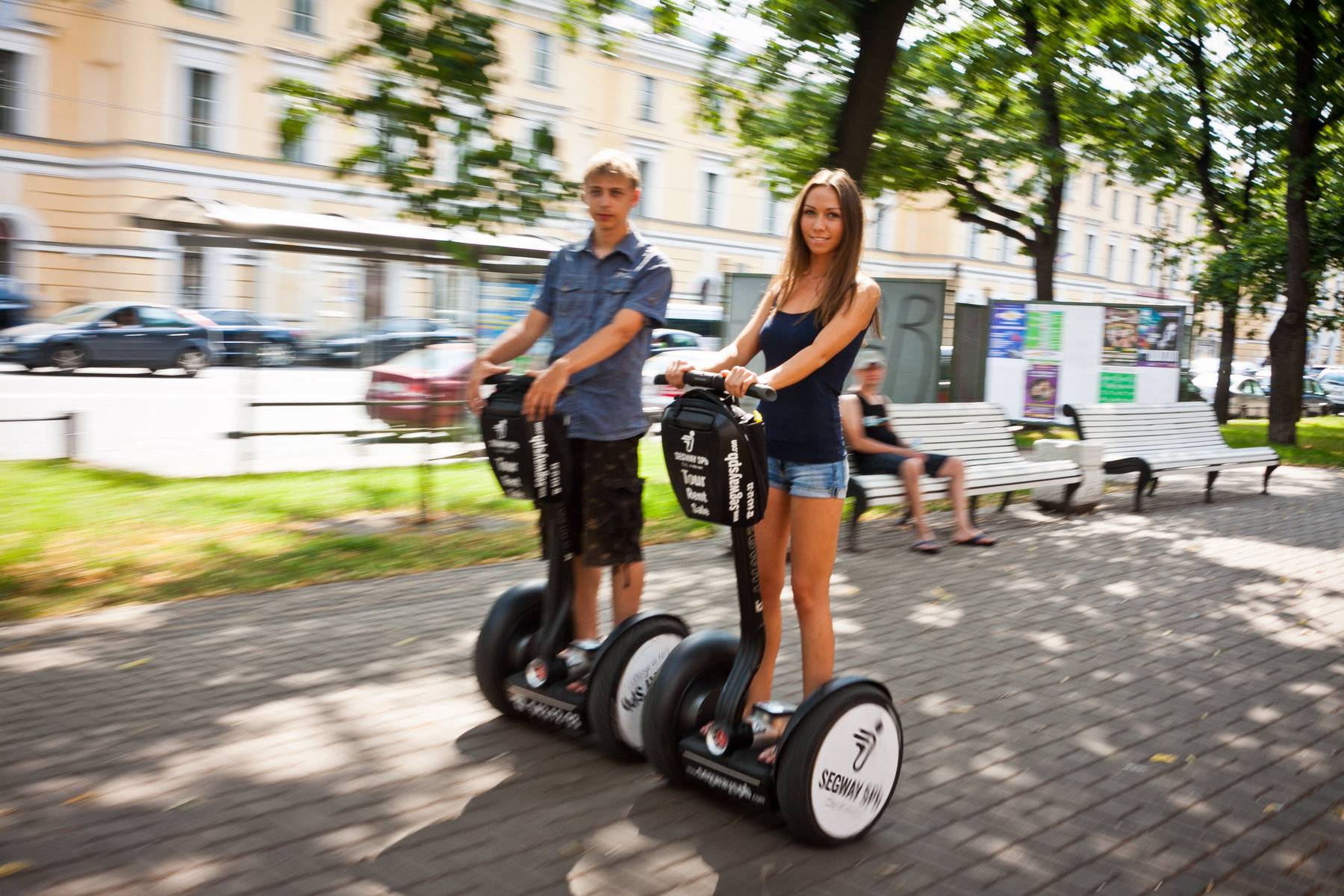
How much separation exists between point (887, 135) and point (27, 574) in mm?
12306

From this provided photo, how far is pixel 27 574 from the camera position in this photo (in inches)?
260

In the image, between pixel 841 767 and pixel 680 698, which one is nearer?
pixel 841 767

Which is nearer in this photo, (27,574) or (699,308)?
(27,574)

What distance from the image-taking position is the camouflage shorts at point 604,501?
167 inches

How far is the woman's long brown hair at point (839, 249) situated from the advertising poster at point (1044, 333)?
13.6 meters

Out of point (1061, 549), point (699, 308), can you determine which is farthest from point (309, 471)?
point (699, 308)

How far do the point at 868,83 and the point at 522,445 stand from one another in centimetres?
640

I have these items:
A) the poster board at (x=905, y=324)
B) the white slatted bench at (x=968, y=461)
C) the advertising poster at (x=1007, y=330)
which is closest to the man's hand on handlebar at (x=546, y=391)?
the white slatted bench at (x=968, y=461)

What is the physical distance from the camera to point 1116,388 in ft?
52.9

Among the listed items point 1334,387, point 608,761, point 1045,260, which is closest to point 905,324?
point 1045,260

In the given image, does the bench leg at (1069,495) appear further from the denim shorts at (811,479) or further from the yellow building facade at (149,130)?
the yellow building facade at (149,130)

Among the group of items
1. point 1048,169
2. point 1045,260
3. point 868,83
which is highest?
point 1048,169

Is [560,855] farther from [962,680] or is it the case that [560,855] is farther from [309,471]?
[309,471]

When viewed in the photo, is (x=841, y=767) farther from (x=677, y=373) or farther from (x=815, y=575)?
(x=677, y=373)
